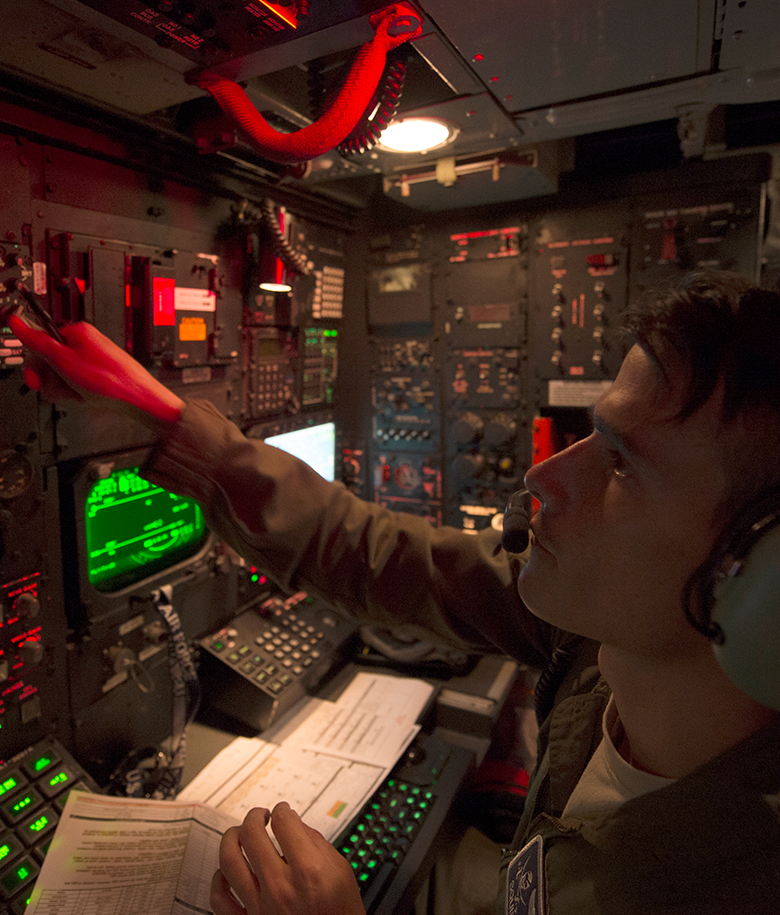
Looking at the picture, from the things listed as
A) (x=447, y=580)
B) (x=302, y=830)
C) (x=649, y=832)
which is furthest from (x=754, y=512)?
(x=302, y=830)

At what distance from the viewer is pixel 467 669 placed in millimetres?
2020

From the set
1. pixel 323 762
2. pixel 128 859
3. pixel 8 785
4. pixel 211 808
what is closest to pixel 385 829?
pixel 323 762

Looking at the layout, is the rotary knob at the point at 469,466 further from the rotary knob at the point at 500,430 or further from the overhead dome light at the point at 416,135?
the overhead dome light at the point at 416,135

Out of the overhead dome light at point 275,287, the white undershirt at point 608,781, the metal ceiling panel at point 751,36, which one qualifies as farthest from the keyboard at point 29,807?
the metal ceiling panel at point 751,36

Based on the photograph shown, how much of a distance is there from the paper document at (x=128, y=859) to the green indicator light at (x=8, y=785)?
11 cm

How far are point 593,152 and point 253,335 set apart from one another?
1.55 metres

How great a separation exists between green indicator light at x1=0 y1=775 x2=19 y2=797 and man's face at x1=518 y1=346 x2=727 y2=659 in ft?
3.63

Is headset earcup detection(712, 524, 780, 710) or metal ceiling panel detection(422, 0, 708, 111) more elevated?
metal ceiling panel detection(422, 0, 708, 111)

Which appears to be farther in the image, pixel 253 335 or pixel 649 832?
pixel 253 335

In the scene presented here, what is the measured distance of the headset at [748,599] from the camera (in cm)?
60

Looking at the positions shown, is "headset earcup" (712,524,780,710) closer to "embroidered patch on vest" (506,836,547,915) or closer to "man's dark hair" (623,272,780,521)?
"man's dark hair" (623,272,780,521)

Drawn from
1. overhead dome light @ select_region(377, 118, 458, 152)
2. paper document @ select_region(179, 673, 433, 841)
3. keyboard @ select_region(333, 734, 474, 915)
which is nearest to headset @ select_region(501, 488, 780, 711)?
keyboard @ select_region(333, 734, 474, 915)

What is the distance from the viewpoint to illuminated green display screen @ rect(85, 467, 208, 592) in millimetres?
1467

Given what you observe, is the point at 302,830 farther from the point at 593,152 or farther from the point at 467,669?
the point at 593,152
